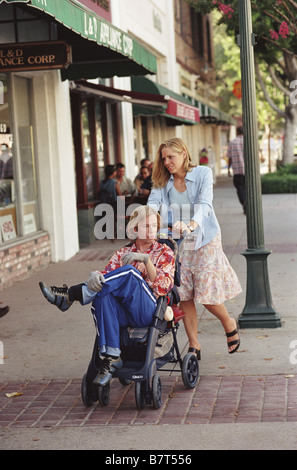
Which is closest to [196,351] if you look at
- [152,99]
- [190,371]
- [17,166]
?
[190,371]

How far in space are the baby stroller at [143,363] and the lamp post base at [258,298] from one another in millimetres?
1998

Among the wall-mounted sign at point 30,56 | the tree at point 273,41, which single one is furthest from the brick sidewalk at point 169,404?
the tree at point 273,41

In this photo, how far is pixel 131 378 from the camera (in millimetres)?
5371

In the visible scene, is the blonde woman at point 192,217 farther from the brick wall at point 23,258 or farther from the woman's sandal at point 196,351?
the brick wall at point 23,258

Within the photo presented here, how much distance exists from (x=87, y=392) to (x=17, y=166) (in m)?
6.73

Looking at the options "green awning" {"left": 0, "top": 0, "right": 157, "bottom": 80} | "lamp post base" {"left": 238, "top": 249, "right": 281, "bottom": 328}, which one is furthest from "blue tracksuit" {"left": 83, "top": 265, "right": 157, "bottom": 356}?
"green awning" {"left": 0, "top": 0, "right": 157, "bottom": 80}

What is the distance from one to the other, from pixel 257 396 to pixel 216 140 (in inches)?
1709

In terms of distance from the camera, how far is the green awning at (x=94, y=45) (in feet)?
27.6

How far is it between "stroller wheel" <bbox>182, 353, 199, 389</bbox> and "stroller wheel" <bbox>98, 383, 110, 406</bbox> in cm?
54

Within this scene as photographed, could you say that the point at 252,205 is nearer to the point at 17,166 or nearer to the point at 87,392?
the point at 87,392

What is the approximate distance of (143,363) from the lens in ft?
18.0

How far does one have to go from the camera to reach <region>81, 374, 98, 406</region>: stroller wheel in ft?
18.0

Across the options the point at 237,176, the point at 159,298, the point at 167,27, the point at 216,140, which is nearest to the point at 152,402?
the point at 159,298

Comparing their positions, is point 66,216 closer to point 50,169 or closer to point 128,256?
point 50,169
